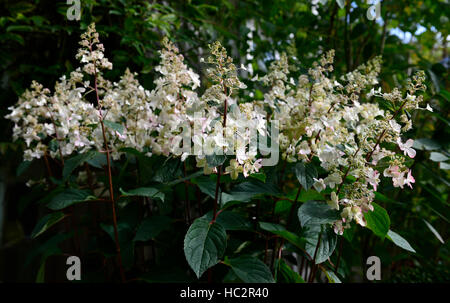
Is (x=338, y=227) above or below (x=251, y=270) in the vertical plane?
above

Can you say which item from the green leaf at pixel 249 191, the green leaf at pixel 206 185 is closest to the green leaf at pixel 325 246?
the green leaf at pixel 249 191

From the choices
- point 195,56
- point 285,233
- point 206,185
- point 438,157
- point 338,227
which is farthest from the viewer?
point 195,56

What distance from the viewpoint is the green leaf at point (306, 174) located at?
66 cm

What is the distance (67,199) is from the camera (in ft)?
2.70

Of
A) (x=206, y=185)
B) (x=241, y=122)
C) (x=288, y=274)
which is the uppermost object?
(x=241, y=122)

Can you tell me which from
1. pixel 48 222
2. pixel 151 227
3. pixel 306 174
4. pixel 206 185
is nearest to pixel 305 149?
pixel 306 174

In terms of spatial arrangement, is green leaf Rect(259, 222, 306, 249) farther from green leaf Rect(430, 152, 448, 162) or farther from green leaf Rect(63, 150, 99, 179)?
green leaf Rect(430, 152, 448, 162)

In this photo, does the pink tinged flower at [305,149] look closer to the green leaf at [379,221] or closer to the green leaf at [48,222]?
the green leaf at [379,221]

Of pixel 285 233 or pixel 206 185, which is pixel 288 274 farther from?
pixel 206 185

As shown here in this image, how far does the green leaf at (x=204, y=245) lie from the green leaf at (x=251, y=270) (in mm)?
95

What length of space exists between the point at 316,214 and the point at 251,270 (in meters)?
0.20

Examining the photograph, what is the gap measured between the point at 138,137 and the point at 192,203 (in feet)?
1.16
